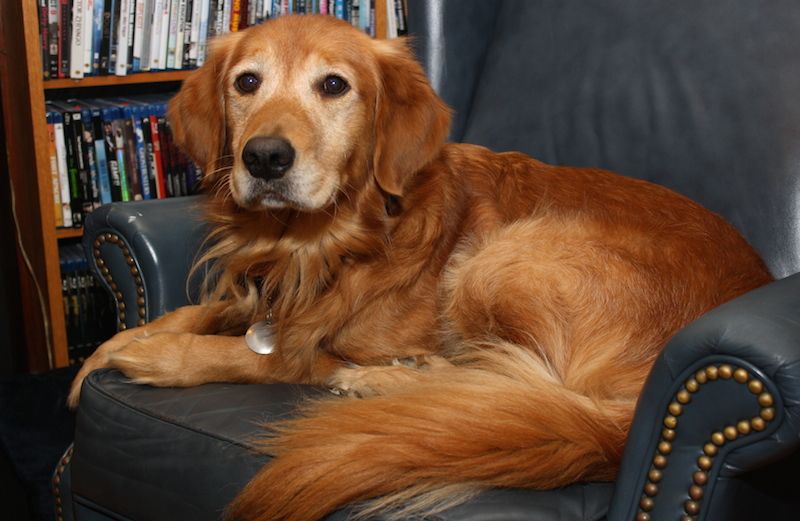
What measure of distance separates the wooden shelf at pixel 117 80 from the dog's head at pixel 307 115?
113 cm

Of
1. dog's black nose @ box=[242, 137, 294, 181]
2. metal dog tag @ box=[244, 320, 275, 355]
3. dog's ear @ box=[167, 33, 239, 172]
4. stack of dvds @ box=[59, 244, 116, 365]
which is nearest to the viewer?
dog's black nose @ box=[242, 137, 294, 181]

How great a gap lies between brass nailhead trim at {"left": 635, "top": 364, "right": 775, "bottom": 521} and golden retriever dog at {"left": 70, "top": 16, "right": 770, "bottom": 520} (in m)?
0.17

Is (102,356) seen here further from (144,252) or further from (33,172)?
(33,172)

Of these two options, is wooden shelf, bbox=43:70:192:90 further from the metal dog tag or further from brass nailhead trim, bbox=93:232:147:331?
the metal dog tag

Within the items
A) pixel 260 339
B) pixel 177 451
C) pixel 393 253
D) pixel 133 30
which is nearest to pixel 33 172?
pixel 133 30

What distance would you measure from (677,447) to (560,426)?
0.18 meters

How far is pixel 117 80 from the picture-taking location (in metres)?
3.10

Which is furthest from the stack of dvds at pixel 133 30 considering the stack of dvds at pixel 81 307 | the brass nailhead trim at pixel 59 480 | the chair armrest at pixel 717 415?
the chair armrest at pixel 717 415

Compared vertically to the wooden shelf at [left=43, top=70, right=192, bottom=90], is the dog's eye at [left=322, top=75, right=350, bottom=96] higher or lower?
higher

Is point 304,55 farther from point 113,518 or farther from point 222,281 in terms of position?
point 113,518

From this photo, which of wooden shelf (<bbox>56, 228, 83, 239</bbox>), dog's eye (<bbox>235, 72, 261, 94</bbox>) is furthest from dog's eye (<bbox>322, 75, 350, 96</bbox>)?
wooden shelf (<bbox>56, 228, 83, 239</bbox>)

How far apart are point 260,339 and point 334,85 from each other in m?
0.55

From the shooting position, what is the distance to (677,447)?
4.10 ft

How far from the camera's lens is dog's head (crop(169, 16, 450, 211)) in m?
1.75
